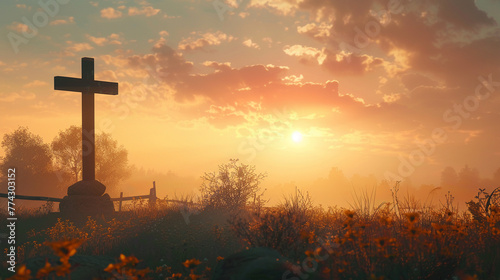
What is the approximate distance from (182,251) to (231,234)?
5.04 feet

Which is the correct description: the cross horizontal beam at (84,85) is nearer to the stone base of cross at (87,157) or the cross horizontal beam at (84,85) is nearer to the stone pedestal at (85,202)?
the stone base of cross at (87,157)

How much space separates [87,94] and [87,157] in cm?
233

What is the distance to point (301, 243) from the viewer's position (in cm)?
717

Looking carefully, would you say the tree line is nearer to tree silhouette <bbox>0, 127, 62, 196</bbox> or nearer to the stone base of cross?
tree silhouette <bbox>0, 127, 62, 196</bbox>

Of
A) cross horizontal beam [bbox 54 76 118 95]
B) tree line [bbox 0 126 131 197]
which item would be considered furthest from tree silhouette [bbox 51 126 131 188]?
cross horizontal beam [bbox 54 76 118 95]

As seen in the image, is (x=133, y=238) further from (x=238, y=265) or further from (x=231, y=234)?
(x=238, y=265)

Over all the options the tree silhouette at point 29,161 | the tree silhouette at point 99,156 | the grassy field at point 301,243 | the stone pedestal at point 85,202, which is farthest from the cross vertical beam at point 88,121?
the tree silhouette at point 29,161

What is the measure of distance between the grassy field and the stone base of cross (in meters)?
0.68

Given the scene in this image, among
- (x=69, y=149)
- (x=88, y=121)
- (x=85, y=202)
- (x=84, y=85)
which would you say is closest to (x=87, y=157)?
(x=88, y=121)

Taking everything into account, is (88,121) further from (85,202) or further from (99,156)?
(99,156)

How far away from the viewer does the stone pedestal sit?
14.5 metres

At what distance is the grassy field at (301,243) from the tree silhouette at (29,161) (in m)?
23.9

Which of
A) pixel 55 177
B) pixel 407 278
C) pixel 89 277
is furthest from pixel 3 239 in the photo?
pixel 55 177

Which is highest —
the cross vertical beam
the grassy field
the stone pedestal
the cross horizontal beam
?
the cross horizontal beam
